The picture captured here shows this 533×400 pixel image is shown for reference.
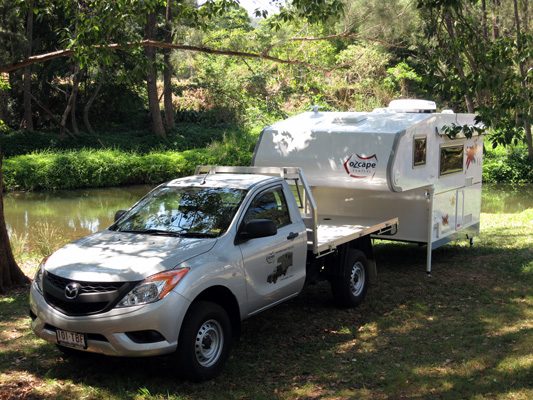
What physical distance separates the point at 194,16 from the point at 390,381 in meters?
7.23

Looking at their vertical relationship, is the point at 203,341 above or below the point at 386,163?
below

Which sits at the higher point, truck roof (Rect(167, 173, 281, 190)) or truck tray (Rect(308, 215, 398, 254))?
truck roof (Rect(167, 173, 281, 190))

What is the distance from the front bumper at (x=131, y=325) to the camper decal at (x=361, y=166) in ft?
14.4

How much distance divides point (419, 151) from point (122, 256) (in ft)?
18.0

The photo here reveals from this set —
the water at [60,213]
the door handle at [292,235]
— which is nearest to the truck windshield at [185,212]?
the door handle at [292,235]

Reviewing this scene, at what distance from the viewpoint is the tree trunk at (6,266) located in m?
8.41

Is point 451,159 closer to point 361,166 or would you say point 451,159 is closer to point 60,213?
point 361,166

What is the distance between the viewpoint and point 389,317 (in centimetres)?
748

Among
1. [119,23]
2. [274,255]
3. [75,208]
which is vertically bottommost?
[75,208]

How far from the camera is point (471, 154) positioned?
1139 cm

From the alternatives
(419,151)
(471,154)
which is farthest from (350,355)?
(471,154)

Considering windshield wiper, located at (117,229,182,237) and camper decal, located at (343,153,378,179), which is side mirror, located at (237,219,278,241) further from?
camper decal, located at (343,153,378,179)

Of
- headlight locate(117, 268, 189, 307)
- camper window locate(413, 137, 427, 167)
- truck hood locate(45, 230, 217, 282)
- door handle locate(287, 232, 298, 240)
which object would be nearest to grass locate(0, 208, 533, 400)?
headlight locate(117, 268, 189, 307)

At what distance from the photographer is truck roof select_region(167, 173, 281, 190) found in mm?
6652
